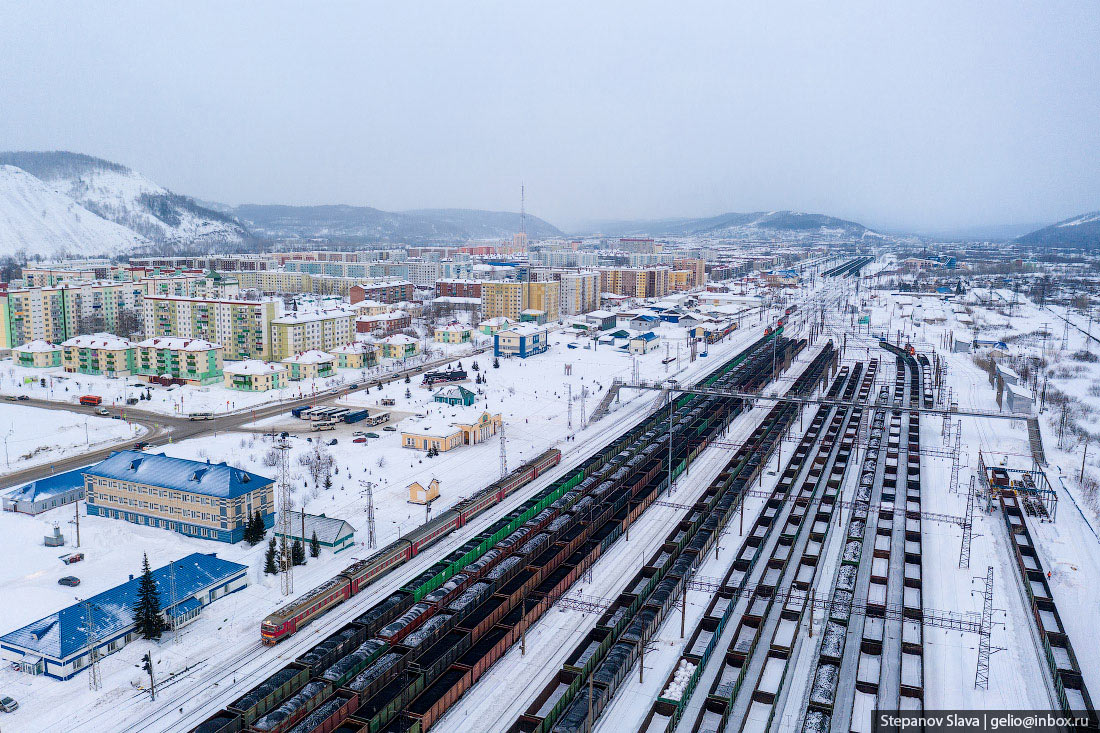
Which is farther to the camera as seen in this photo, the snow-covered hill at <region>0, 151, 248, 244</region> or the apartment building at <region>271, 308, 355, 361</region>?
the snow-covered hill at <region>0, 151, 248, 244</region>

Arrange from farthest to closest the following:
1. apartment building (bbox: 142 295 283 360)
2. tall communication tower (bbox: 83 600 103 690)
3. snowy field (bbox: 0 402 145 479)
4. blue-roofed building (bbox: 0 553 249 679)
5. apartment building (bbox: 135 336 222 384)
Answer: apartment building (bbox: 142 295 283 360), apartment building (bbox: 135 336 222 384), snowy field (bbox: 0 402 145 479), blue-roofed building (bbox: 0 553 249 679), tall communication tower (bbox: 83 600 103 690)

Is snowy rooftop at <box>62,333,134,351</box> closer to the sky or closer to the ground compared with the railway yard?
closer to the sky

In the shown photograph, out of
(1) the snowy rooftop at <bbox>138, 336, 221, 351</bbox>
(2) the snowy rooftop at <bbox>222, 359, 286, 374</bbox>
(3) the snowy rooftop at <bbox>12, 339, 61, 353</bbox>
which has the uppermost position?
(1) the snowy rooftop at <bbox>138, 336, 221, 351</bbox>

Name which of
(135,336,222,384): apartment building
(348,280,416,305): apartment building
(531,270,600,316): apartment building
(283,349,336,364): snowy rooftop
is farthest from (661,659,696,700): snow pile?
(531,270,600,316): apartment building

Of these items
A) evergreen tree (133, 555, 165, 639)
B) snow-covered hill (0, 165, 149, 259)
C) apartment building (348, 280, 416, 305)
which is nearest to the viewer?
evergreen tree (133, 555, 165, 639)

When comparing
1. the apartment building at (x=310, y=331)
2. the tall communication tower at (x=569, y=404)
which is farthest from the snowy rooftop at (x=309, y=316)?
the tall communication tower at (x=569, y=404)

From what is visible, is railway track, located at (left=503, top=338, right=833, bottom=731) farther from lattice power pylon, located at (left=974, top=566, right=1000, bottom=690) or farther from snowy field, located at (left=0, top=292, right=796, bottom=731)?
lattice power pylon, located at (left=974, top=566, right=1000, bottom=690)

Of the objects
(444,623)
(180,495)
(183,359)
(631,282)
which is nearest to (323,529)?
(180,495)
